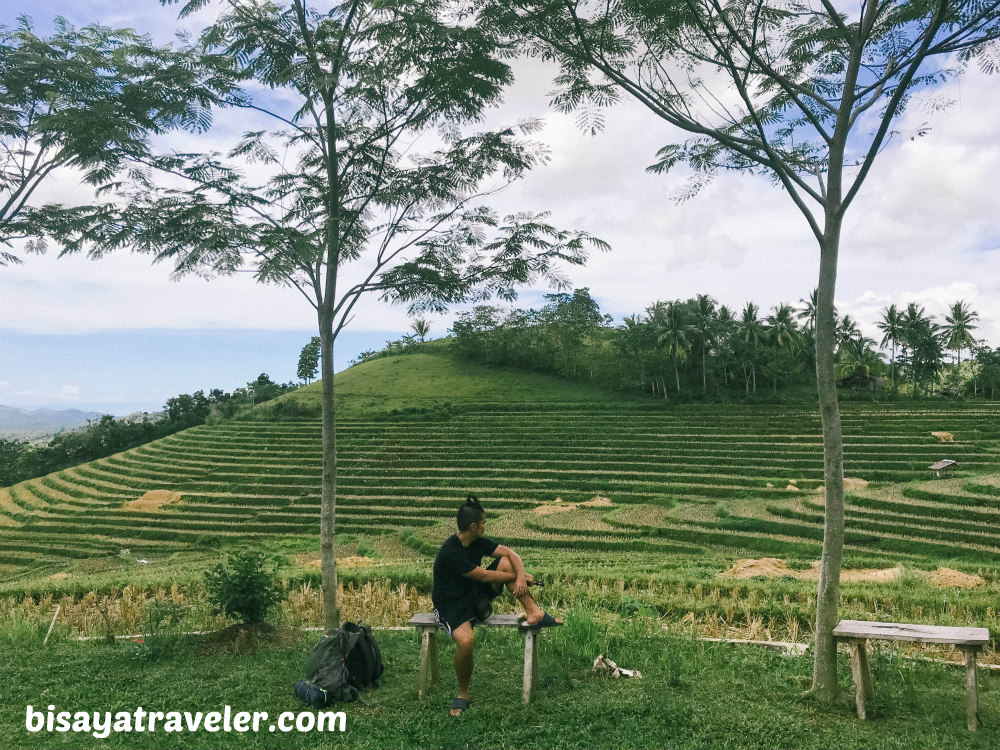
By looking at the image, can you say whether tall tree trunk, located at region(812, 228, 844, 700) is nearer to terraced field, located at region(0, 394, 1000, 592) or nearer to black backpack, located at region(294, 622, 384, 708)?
black backpack, located at region(294, 622, 384, 708)

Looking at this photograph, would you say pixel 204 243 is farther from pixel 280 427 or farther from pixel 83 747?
pixel 280 427

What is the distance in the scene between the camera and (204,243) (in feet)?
20.3

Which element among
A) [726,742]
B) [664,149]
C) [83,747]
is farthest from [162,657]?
[664,149]

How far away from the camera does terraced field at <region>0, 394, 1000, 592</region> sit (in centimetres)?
2059

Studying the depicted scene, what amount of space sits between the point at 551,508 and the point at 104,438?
44554 mm

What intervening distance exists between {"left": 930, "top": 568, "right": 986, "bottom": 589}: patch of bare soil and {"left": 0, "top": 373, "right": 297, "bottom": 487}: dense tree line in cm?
5174

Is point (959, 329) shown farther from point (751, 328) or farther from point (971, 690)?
point (971, 690)

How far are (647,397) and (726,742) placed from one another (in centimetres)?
5139

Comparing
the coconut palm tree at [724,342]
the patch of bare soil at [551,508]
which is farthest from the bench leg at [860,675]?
the coconut palm tree at [724,342]

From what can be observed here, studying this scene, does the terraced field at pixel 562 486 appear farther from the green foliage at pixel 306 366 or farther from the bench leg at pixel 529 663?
the green foliage at pixel 306 366

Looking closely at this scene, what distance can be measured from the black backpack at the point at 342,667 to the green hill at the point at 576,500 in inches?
159

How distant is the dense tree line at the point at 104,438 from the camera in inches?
2010

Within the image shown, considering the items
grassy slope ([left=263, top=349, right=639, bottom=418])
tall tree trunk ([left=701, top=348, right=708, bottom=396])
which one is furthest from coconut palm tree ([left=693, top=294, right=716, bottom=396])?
grassy slope ([left=263, top=349, right=639, bottom=418])

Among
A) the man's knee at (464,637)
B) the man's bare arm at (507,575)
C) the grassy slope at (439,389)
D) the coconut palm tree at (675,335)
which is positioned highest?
the coconut palm tree at (675,335)
